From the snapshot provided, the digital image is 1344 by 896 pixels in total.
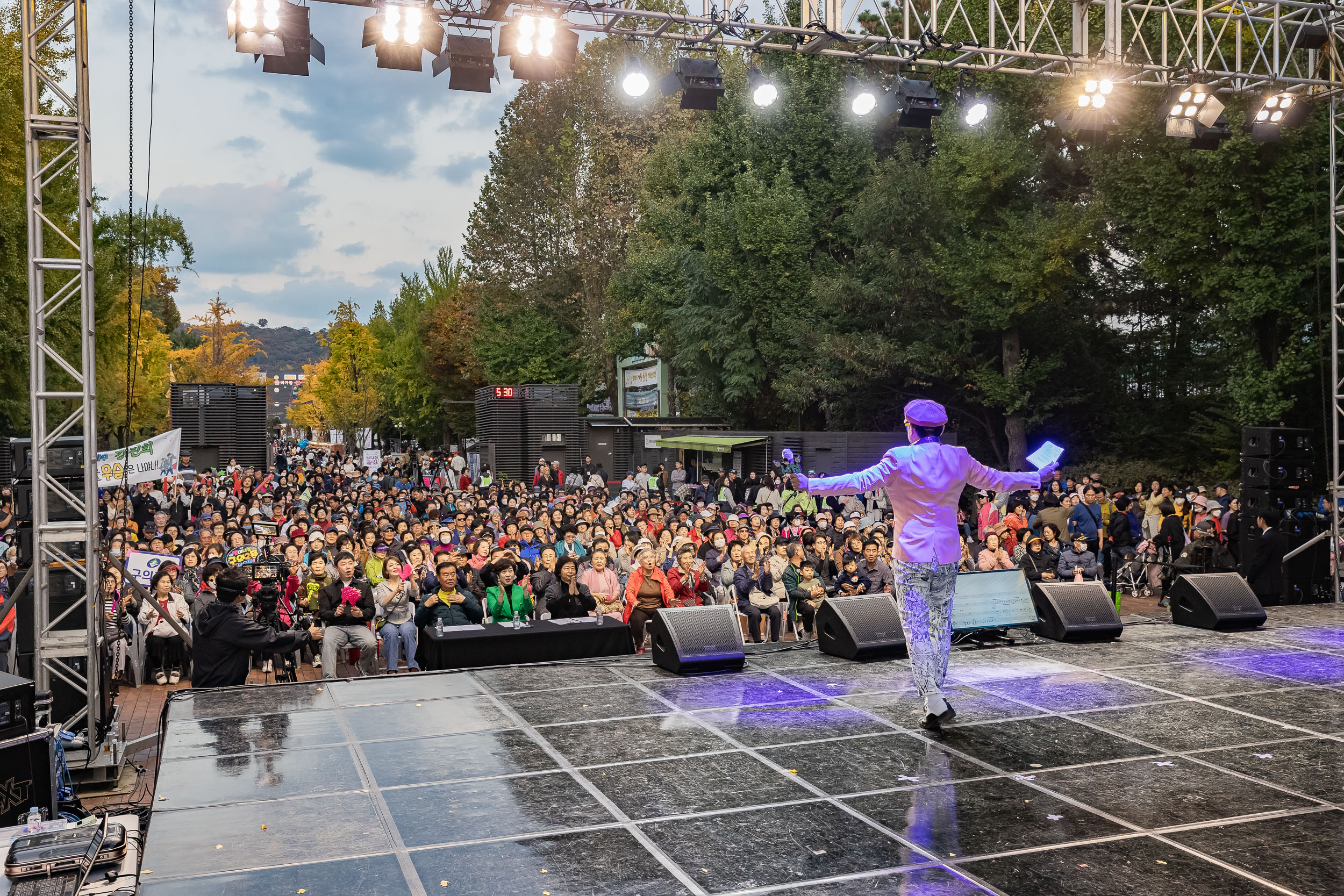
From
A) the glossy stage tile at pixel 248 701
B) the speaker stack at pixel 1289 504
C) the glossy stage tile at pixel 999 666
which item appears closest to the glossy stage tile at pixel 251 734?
the glossy stage tile at pixel 248 701

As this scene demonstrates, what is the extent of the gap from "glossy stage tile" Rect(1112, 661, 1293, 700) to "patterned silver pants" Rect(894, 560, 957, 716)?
1.78 m

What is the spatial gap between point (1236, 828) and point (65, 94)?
344 inches

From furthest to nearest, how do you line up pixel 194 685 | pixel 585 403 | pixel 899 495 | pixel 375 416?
pixel 375 416 < pixel 585 403 < pixel 194 685 < pixel 899 495

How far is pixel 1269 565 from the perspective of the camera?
12102 mm

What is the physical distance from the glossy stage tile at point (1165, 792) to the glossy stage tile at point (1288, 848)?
0.46ft

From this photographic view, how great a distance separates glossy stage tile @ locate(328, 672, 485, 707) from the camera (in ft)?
23.7

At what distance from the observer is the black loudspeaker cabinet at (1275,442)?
12211 mm

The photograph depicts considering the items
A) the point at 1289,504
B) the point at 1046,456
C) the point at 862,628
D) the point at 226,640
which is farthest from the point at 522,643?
the point at 1289,504

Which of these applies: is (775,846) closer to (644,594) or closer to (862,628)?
(862,628)

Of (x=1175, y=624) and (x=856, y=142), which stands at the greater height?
(x=856, y=142)

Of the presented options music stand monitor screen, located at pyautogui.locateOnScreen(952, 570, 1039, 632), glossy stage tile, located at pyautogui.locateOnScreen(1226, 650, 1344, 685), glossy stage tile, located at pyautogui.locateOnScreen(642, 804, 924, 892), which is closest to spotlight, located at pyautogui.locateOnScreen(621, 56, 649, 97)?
music stand monitor screen, located at pyautogui.locateOnScreen(952, 570, 1039, 632)

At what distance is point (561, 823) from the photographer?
4754mm

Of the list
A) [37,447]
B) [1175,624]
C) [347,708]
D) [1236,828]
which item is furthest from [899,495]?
[37,447]

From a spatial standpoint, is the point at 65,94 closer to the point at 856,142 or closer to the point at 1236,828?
the point at 1236,828
